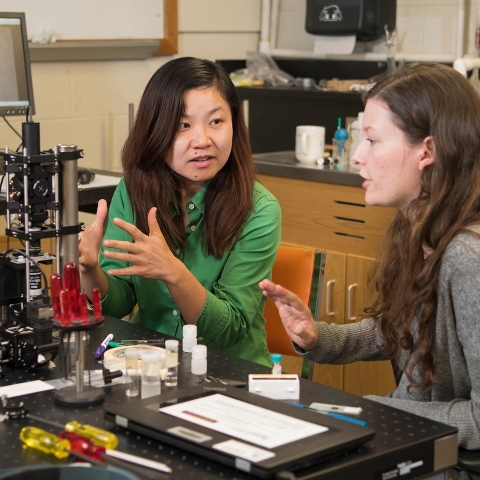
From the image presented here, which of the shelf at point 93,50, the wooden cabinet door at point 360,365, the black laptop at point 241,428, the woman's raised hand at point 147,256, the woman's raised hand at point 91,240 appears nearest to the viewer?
the black laptop at point 241,428

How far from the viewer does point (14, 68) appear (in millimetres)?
2793

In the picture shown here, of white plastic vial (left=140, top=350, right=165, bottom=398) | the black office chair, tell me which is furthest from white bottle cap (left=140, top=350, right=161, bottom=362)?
the black office chair

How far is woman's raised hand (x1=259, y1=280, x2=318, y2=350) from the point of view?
150 cm

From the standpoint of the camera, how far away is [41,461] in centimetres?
106

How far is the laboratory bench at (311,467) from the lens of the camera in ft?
3.40

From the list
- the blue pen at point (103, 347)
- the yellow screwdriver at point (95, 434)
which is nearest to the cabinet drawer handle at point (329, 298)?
the blue pen at point (103, 347)

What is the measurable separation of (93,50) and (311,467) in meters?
2.89

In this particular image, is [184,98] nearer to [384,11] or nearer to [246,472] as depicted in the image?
[246,472]

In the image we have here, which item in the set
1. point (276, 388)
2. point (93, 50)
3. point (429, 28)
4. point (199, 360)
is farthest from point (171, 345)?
point (429, 28)

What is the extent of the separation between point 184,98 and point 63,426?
3.03 feet

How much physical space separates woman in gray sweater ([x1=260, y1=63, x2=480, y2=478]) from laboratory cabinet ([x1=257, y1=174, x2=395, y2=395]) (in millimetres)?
1409

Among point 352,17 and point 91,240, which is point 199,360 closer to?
point 91,240

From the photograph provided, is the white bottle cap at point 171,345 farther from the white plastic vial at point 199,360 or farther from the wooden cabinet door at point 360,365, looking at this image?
the wooden cabinet door at point 360,365

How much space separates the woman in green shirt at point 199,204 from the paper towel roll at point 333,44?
2057mm
